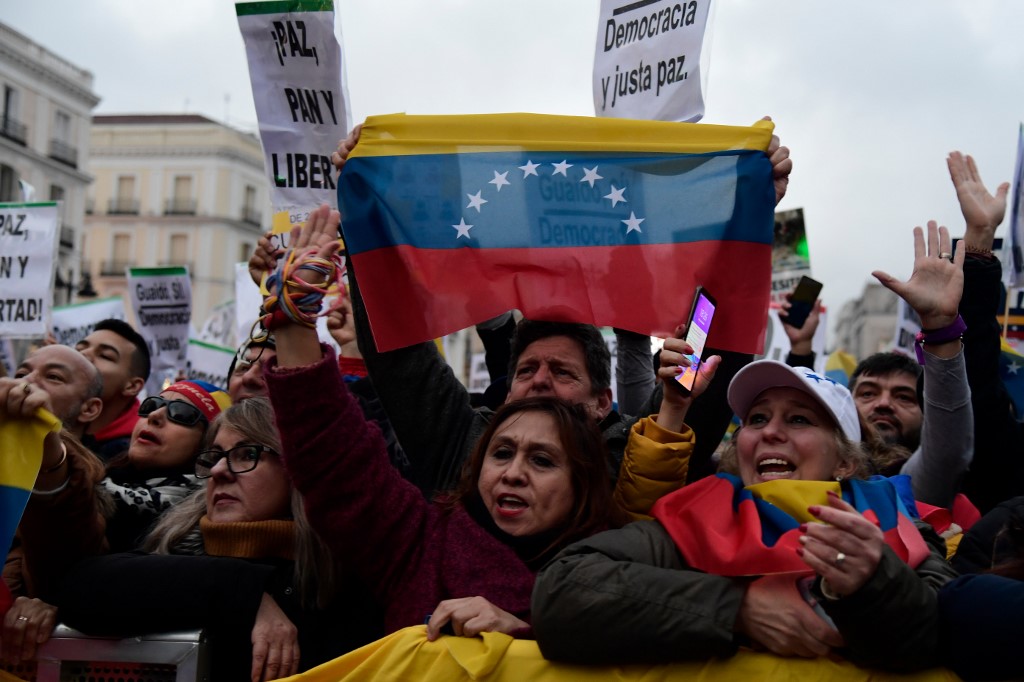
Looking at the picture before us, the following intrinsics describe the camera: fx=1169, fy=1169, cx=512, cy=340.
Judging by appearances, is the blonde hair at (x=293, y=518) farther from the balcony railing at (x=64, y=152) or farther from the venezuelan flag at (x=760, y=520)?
the balcony railing at (x=64, y=152)

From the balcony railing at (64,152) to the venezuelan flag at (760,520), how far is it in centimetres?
4590

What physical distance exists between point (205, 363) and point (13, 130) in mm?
36586

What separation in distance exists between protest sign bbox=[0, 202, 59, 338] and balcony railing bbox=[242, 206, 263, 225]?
174ft

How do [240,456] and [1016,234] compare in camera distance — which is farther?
[1016,234]

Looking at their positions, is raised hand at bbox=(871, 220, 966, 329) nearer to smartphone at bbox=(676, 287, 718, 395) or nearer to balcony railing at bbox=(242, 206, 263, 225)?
smartphone at bbox=(676, 287, 718, 395)

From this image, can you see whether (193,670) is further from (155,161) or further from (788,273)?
(155,161)

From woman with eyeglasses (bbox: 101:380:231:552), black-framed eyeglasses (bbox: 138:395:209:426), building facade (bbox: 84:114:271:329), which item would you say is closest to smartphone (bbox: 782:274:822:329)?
woman with eyeglasses (bbox: 101:380:231:552)

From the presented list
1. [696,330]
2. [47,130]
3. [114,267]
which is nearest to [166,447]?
[696,330]

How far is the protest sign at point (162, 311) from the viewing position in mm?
9742

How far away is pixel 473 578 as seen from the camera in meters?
3.12

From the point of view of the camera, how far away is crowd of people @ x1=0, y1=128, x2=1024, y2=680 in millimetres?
2715

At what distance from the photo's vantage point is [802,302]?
5766 mm

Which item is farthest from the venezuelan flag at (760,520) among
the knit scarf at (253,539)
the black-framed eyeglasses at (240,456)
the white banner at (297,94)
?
the white banner at (297,94)

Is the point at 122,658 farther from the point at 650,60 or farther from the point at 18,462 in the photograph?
the point at 650,60
